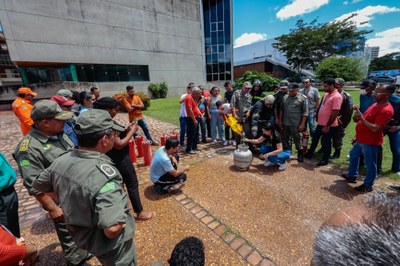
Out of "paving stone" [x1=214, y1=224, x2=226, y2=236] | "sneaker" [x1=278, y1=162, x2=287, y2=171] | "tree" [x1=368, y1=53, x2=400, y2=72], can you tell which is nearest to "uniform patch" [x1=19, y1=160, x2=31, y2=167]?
"paving stone" [x1=214, y1=224, x2=226, y2=236]

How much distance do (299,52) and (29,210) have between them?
37.4 m

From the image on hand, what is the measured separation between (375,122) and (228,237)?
3162mm

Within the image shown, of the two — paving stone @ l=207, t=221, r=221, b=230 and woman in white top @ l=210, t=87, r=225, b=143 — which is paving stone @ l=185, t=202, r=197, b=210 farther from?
woman in white top @ l=210, t=87, r=225, b=143

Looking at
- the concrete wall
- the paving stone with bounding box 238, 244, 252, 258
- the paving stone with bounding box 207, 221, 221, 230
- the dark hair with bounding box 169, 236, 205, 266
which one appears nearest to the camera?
A: the dark hair with bounding box 169, 236, 205, 266

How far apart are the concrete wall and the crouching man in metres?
18.4

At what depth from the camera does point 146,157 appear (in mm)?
5062

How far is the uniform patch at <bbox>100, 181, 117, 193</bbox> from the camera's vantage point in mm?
1305

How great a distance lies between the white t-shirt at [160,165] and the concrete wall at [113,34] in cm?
1837

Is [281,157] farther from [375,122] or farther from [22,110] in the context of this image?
[22,110]

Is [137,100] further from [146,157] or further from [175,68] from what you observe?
[175,68]

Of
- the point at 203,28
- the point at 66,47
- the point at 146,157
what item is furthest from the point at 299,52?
the point at 146,157

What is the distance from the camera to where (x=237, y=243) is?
2.55 metres

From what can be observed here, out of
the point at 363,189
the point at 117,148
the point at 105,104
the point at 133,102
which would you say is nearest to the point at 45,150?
the point at 117,148

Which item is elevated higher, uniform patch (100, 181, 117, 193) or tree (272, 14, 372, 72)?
tree (272, 14, 372, 72)
